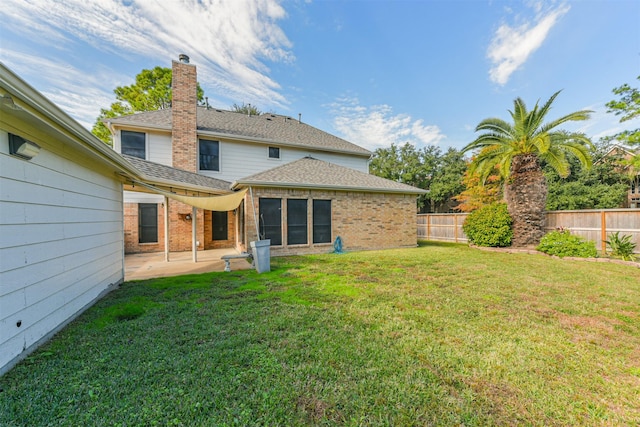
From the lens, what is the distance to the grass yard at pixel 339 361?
195 cm

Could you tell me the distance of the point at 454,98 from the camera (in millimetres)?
16031

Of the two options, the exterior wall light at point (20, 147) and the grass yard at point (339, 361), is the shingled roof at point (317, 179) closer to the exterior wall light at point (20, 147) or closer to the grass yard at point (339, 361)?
the grass yard at point (339, 361)

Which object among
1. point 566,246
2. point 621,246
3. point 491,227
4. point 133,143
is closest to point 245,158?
point 133,143

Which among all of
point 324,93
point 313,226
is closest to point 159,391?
point 313,226

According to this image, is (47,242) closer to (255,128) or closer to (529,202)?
(255,128)

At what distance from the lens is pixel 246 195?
9633 millimetres

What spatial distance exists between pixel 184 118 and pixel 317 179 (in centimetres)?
697

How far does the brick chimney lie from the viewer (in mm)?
11258

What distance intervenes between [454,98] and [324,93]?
8.88 m

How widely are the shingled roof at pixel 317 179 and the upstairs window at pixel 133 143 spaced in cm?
543

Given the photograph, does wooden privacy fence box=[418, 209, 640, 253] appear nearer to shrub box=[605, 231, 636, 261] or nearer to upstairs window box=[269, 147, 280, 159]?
shrub box=[605, 231, 636, 261]

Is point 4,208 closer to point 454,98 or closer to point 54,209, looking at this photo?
point 54,209

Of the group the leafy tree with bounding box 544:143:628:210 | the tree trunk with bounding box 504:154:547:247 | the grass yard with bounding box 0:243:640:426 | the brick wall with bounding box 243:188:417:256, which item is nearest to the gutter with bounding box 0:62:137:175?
the grass yard with bounding box 0:243:640:426

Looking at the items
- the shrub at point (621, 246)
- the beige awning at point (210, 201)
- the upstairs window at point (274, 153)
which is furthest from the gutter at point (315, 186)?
the shrub at point (621, 246)
